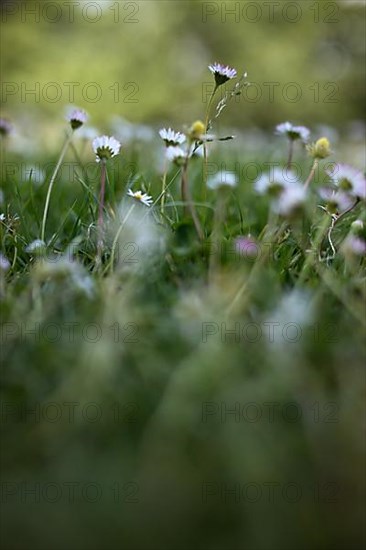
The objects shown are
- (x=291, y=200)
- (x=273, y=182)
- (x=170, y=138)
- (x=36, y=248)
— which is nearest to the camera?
(x=291, y=200)

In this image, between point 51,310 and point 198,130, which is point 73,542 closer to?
point 51,310

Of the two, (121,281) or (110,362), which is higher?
(121,281)

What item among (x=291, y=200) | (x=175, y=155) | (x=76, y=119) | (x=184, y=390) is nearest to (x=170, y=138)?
(x=175, y=155)

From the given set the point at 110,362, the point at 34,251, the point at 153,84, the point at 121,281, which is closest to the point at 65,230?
the point at 34,251

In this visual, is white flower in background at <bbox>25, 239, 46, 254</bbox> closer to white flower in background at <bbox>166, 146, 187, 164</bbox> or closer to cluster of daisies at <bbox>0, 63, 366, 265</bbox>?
cluster of daisies at <bbox>0, 63, 366, 265</bbox>

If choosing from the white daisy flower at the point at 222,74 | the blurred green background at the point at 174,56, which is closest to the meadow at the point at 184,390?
the white daisy flower at the point at 222,74

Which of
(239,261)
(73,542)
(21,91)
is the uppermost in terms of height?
(21,91)

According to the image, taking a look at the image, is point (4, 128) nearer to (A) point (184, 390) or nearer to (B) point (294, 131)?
(B) point (294, 131)
